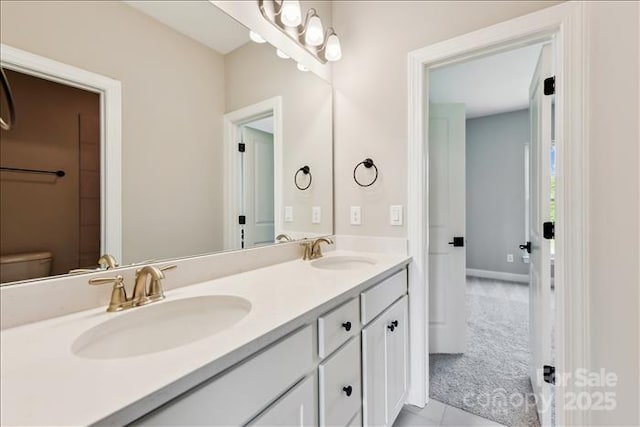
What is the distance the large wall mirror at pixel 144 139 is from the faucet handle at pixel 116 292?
11cm

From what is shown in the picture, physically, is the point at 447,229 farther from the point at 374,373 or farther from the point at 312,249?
the point at 374,373

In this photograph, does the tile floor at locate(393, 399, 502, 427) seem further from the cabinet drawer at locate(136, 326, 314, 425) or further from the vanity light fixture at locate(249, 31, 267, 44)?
the vanity light fixture at locate(249, 31, 267, 44)

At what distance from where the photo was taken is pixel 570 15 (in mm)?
1251

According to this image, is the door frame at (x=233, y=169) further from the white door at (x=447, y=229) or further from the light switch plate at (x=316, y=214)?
the white door at (x=447, y=229)

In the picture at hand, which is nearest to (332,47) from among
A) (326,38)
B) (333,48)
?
(333,48)

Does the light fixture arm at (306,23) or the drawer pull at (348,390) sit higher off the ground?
the light fixture arm at (306,23)

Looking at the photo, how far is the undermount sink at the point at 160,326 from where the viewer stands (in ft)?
2.39

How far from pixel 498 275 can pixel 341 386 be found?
424 centimetres

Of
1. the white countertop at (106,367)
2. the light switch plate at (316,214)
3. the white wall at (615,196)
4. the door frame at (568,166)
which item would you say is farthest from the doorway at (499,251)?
the white countertop at (106,367)

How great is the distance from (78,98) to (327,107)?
53.8 inches

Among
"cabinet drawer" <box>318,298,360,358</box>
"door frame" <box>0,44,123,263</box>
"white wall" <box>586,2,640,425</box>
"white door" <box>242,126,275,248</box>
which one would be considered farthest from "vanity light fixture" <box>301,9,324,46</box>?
"cabinet drawer" <box>318,298,360,358</box>

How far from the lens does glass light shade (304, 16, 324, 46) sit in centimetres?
169

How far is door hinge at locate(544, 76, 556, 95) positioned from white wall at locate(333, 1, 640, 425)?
0.16 meters

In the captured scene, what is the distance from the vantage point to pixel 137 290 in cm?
87
